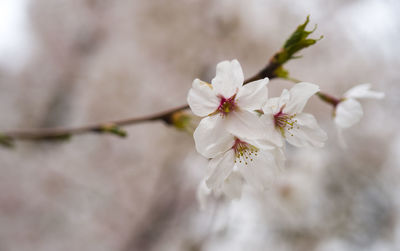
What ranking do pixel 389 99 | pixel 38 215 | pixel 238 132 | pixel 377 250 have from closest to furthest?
pixel 238 132 → pixel 377 250 → pixel 38 215 → pixel 389 99

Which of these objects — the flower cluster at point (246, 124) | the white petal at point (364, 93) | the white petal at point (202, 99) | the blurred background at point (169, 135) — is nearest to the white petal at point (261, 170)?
the flower cluster at point (246, 124)

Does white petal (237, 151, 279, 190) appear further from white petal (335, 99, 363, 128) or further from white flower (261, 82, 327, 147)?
white petal (335, 99, 363, 128)

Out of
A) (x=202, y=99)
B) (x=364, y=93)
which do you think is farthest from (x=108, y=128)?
(x=364, y=93)

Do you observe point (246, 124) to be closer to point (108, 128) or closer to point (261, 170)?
point (261, 170)

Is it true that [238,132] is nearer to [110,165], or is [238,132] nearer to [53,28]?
[110,165]

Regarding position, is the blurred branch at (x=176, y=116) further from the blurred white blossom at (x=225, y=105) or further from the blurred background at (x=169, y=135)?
the blurred background at (x=169, y=135)

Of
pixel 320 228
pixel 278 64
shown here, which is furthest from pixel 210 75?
pixel 278 64

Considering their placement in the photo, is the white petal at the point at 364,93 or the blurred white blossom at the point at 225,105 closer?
the blurred white blossom at the point at 225,105
